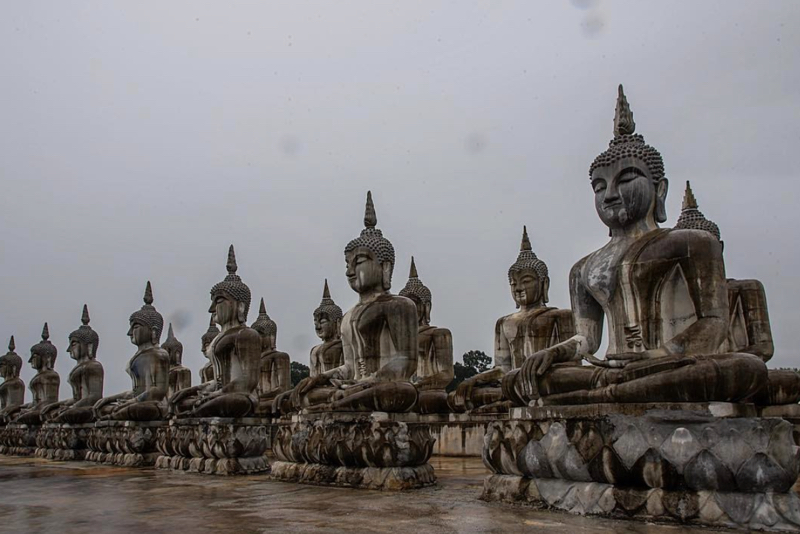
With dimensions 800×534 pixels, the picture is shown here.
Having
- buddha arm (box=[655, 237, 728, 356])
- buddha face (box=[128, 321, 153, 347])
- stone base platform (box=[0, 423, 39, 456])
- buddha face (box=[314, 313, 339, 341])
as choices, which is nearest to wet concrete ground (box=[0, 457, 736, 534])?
buddha arm (box=[655, 237, 728, 356])

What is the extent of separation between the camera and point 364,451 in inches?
325

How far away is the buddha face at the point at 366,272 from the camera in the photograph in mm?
9602

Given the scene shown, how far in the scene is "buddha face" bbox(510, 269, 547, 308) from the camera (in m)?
12.9

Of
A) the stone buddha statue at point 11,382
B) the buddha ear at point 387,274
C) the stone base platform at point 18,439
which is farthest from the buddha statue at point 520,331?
the stone buddha statue at point 11,382

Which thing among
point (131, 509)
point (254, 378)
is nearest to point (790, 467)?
point (131, 509)

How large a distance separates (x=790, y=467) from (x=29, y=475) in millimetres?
10830

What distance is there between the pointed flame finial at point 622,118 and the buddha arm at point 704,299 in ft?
4.58

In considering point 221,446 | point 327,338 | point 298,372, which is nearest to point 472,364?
point 298,372

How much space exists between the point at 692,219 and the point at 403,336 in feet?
18.9

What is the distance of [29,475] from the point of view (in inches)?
452

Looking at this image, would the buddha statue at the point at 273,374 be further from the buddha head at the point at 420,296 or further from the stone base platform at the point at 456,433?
the stone base platform at the point at 456,433

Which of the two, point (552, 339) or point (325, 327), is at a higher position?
point (325, 327)

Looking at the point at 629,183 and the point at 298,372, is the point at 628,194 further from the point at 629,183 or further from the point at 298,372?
the point at 298,372

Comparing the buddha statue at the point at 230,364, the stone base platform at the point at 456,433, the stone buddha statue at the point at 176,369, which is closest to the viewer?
the buddha statue at the point at 230,364
